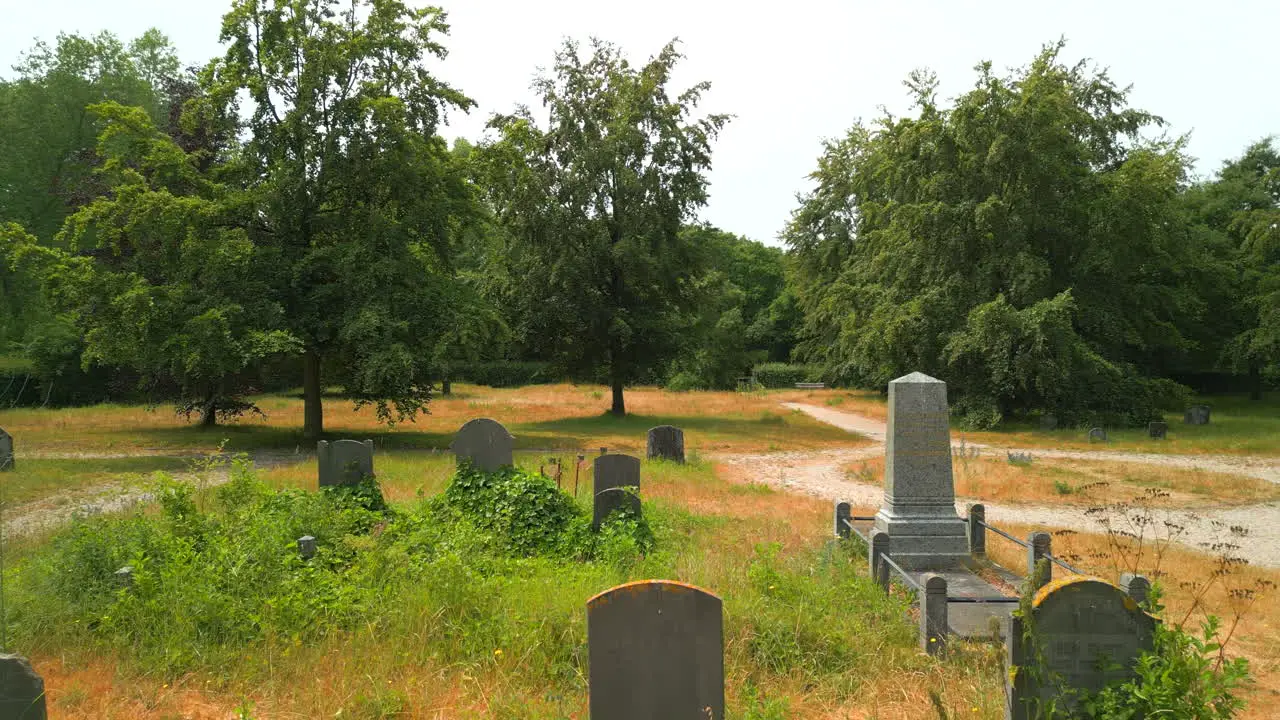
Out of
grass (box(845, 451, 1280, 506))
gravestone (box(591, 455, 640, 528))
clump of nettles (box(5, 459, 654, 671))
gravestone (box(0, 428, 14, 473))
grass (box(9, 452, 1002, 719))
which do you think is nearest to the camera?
grass (box(9, 452, 1002, 719))

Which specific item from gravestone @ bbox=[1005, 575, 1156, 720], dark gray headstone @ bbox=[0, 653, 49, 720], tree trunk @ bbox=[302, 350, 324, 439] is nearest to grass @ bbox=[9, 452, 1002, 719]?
gravestone @ bbox=[1005, 575, 1156, 720]

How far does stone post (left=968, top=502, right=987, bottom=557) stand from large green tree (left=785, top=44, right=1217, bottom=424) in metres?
18.7

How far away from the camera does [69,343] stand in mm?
32531

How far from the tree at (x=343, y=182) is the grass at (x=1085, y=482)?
1185cm

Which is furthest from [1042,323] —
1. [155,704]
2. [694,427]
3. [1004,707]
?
[155,704]

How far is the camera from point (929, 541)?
28.7 feet

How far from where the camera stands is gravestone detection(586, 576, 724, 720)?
11.7 ft

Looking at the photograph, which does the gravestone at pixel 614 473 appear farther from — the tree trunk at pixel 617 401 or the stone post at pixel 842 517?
the tree trunk at pixel 617 401

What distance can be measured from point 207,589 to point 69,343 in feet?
112

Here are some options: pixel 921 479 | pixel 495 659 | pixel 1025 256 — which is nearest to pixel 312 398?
pixel 921 479

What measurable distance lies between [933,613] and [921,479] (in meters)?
3.53

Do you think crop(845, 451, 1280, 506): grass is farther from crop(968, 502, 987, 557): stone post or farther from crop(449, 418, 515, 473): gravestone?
crop(449, 418, 515, 473): gravestone

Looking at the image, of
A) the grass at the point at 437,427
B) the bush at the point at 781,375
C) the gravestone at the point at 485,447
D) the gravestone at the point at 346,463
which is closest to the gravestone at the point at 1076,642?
the gravestone at the point at 485,447

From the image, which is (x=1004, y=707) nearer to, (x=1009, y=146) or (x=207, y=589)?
(x=207, y=589)
